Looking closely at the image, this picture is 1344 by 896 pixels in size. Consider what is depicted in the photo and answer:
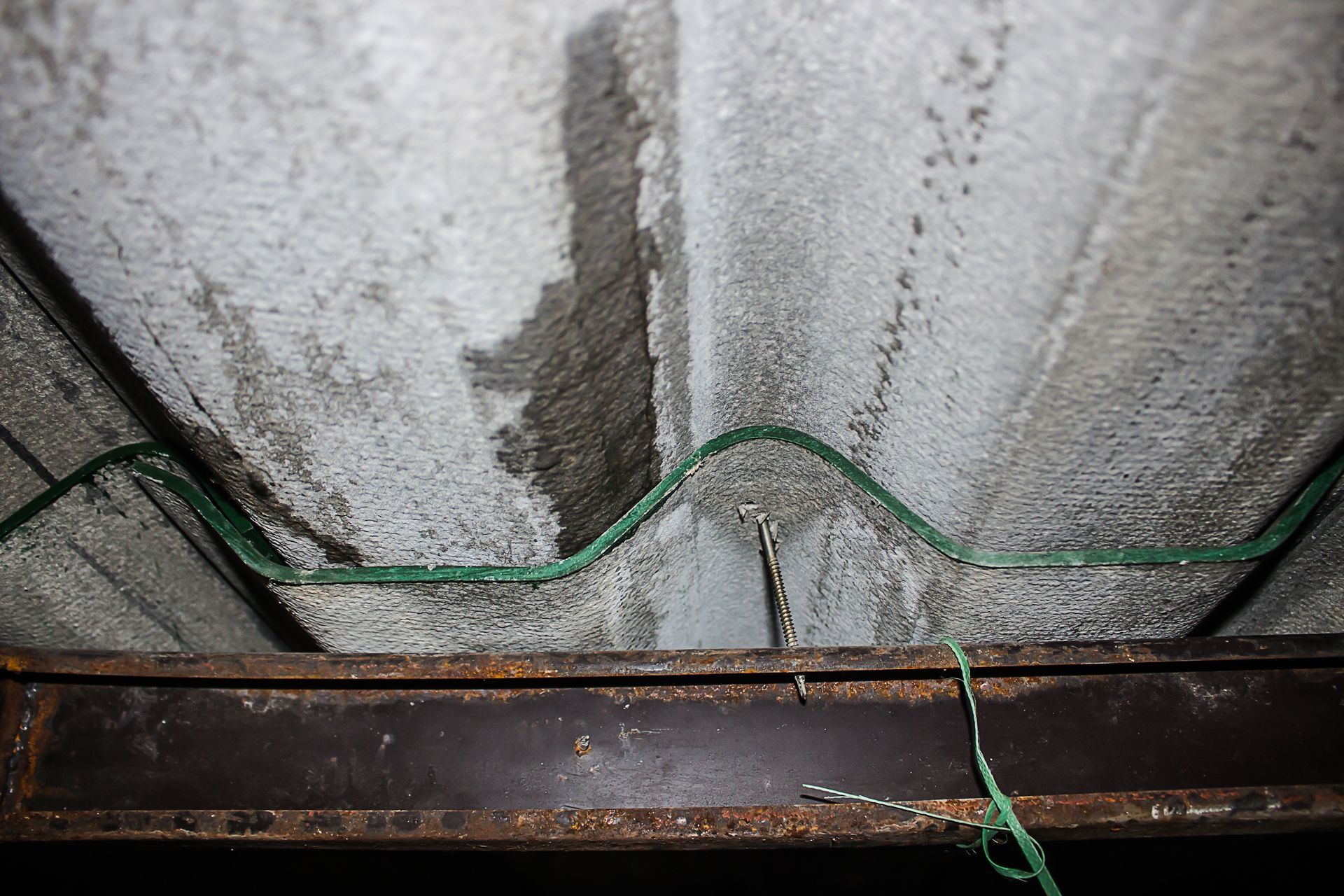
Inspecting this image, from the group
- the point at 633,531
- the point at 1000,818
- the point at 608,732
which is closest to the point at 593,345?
the point at 633,531

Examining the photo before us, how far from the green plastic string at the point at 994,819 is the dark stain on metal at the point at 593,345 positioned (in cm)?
39

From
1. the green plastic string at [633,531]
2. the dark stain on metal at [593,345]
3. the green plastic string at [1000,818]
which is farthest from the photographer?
the green plastic string at [633,531]

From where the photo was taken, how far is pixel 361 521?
77 centimetres

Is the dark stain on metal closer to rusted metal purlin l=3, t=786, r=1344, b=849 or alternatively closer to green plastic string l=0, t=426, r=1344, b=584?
green plastic string l=0, t=426, r=1344, b=584

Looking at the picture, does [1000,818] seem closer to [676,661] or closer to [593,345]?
[676,661]

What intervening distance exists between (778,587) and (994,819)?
0.34m

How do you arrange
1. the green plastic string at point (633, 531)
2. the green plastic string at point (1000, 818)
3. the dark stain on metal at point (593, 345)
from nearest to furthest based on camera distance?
the dark stain on metal at point (593, 345)
the green plastic string at point (1000, 818)
the green plastic string at point (633, 531)

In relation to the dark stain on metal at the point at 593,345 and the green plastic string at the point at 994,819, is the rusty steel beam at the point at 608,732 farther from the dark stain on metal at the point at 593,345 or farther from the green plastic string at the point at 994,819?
the dark stain on metal at the point at 593,345

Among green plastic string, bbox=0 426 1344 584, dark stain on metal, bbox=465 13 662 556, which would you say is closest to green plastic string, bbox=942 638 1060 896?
green plastic string, bbox=0 426 1344 584

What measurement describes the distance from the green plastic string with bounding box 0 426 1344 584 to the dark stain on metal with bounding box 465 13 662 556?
36 mm

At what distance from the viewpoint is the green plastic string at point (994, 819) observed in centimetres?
67

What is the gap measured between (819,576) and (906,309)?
0.54 m

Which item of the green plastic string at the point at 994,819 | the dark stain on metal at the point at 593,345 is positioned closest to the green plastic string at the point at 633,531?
the dark stain on metal at the point at 593,345

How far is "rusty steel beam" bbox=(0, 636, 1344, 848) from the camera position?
0.72 meters
